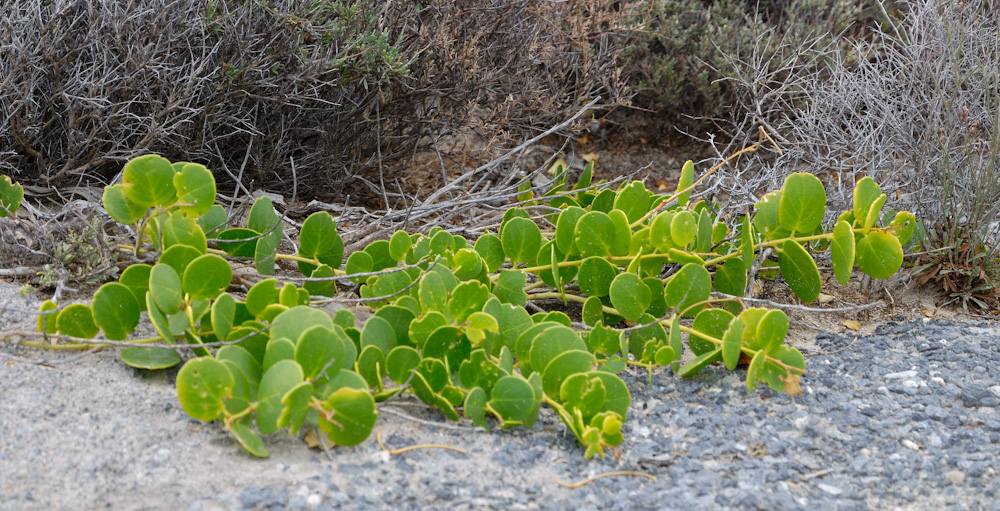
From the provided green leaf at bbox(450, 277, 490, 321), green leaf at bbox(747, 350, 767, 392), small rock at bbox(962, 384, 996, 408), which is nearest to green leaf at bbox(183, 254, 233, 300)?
green leaf at bbox(450, 277, 490, 321)

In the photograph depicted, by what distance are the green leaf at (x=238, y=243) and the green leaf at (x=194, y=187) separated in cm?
25

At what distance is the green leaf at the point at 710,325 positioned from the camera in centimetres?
197

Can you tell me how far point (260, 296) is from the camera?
5.46ft

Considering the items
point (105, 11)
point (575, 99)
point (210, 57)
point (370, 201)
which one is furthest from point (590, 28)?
point (105, 11)

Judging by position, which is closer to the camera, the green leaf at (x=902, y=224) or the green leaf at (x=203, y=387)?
the green leaf at (x=203, y=387)

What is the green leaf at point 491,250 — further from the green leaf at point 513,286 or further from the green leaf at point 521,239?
the green leaf at point 513,286

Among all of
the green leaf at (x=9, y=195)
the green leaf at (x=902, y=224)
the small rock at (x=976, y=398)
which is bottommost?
the small rock at (x=976, y=398)

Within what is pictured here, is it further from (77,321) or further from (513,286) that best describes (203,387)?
(513,286)

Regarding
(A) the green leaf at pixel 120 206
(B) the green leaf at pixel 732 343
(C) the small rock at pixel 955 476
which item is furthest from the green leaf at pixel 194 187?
(C) the small rock at pixel 955 476

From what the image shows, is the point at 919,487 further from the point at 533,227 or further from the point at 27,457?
the point at 27,457

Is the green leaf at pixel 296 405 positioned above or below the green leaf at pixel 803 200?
below

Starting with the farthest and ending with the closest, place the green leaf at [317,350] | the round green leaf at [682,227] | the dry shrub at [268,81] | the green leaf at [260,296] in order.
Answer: the dry shrub at [268,81] → the round green leaf at [682,227] → the green leaf at [260,296] → the green leaf at [317,350]

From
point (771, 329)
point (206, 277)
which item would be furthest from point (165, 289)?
point (771, 329)

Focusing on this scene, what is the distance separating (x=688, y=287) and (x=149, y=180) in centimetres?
131
